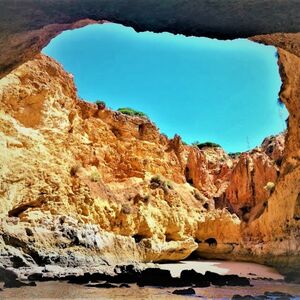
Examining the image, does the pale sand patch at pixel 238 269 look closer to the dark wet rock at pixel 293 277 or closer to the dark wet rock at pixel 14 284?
the dark wet rock at pixel 293 277

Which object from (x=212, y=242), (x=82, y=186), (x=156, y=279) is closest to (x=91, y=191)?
(x=82, y=186)

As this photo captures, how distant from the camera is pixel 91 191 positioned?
2283 centimetres

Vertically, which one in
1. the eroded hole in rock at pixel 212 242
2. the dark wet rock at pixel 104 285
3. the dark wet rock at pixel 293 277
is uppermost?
the eroded hole in rock at pixel 212 242

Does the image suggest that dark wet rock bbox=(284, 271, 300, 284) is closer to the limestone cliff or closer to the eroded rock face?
the limestone cliff

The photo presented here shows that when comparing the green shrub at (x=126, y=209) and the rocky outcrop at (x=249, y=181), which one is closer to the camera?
the green shrub at (x=126, y=209)

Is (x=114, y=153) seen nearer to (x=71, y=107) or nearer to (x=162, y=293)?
(x=71, y=107)

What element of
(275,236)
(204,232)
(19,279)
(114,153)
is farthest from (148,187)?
(19,279)

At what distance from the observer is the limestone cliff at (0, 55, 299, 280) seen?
60.6ft

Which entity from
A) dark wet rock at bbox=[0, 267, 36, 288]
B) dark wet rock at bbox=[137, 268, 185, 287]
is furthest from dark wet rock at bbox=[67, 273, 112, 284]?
dark wet rock at bbox=[0, 267, 36, 288]

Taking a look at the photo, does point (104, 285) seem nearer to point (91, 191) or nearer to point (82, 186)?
point (82, 186)

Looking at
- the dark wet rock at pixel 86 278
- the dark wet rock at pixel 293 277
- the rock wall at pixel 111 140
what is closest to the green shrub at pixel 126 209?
the rock wall at pixel 111 140

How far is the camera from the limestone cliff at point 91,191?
727 inches

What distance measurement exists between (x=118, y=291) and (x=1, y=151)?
370 inches

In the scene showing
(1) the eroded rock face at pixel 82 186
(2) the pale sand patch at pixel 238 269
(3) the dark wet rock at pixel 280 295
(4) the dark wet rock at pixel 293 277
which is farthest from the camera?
(2) the pale sand patch at pixel 238 269
